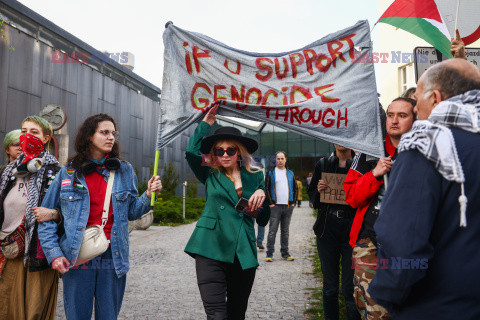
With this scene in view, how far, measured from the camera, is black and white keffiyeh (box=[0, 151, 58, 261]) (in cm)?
344

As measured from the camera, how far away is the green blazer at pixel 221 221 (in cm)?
330

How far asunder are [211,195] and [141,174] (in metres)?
23.2

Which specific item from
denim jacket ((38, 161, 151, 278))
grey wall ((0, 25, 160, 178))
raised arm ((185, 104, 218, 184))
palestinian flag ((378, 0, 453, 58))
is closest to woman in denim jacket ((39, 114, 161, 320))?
denim jacket ((38, 161, 151, 278))

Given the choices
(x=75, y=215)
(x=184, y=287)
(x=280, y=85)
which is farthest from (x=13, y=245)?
(x=184, y=287)

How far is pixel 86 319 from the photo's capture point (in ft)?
10.1

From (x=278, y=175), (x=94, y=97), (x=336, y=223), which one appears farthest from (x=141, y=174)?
(x=336, y=223)

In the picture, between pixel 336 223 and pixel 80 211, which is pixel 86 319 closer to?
pixel 80 211

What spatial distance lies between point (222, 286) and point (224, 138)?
1.20 metres

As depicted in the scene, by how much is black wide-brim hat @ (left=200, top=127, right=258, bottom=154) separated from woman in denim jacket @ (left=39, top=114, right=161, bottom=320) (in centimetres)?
53

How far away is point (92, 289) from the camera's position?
123 inches


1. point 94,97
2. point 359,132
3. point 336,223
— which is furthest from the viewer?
point 94,97

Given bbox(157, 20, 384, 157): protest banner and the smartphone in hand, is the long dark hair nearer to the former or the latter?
bbox(157, 20, 384, 157): protest banner

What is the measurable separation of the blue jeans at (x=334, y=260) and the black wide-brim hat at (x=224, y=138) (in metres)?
1.24

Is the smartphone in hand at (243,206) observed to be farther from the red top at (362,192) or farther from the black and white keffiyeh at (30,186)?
the black and white keffiyeh at (30,186)
